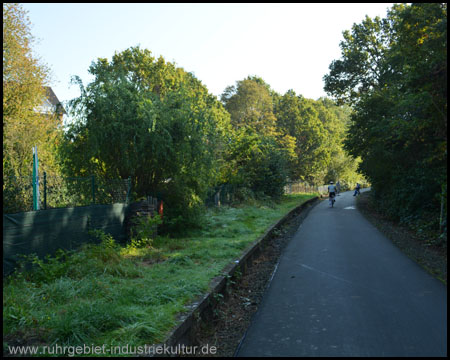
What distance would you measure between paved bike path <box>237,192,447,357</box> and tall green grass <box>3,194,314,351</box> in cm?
115

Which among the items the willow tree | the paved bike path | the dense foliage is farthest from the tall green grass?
the dense foliage

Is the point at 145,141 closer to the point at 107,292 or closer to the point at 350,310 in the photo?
the point at 107,292

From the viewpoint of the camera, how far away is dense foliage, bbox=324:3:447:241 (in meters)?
9.60

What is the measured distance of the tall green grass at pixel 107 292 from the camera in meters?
3.91

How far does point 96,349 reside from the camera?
3576 millimetres

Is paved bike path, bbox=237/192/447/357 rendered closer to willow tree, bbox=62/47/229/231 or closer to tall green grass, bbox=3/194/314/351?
tall green grass, bbox=3/194/314/351

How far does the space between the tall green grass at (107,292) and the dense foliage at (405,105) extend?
611 centimetres

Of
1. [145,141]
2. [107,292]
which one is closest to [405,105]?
[145,141]

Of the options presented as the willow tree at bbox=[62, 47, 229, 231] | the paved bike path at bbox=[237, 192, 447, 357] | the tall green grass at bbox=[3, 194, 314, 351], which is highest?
the willow tree at bbox=[62, 47, 229, 231]

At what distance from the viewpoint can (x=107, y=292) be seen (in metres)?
5.45

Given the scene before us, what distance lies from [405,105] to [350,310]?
7651 mm

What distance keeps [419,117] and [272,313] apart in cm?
770

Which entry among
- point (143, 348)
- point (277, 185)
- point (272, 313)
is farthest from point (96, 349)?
point (277, 185)

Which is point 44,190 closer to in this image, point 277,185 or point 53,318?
point 53,318
